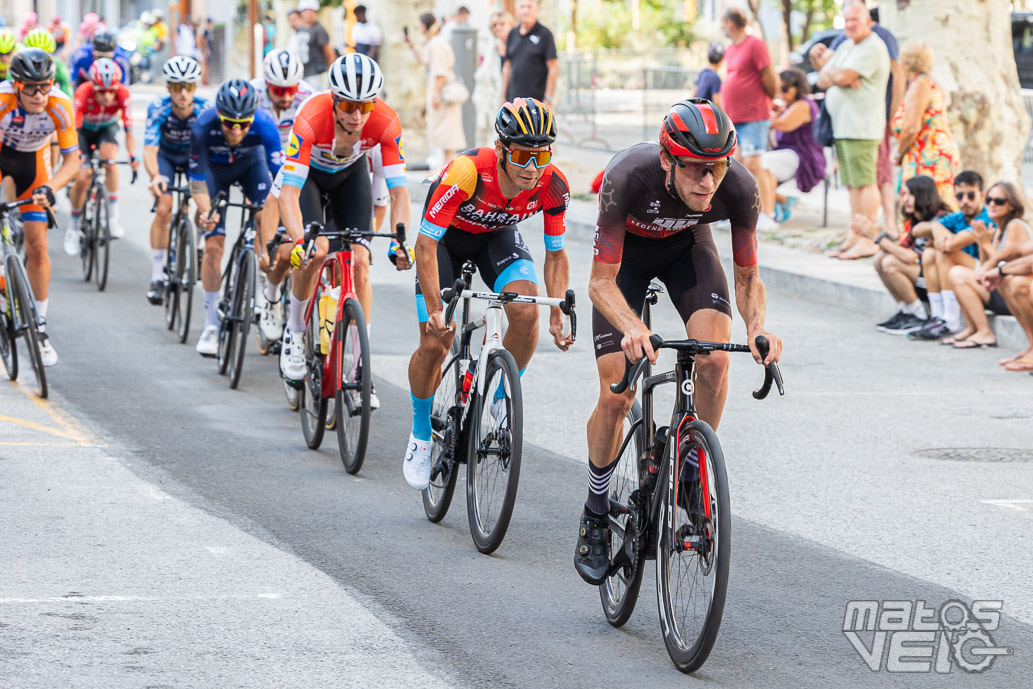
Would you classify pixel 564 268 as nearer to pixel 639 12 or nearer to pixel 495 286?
pixel 495 286

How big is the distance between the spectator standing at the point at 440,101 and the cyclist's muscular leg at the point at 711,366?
17.8m

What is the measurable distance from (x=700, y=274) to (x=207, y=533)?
8.09ft

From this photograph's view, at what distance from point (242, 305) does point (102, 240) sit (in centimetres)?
461

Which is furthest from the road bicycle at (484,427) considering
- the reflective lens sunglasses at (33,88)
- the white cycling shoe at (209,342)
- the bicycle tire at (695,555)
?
the white cycling shoe at (209,342)

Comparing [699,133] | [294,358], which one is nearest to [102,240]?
[294,358]

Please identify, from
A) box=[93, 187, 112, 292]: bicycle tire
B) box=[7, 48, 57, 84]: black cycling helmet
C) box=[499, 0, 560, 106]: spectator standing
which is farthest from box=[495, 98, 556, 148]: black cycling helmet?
box=[499, 0, 560, 106]: spectator standing

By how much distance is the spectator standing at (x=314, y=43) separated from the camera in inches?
1168

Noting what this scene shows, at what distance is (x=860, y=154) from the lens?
50.6ft

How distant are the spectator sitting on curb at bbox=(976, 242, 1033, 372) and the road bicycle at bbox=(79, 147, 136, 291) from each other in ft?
25.1

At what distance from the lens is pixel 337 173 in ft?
30.5

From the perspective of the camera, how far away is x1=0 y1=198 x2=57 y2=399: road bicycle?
9.45 metres

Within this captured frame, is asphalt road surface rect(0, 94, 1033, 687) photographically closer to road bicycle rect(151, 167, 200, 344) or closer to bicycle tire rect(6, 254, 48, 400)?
bicycle tire rect(6, 254, 48, 400)

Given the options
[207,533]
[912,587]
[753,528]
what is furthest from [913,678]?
[207,533]

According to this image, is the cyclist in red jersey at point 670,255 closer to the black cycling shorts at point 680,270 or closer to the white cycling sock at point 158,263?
the black cycling shorts at point 680,270
